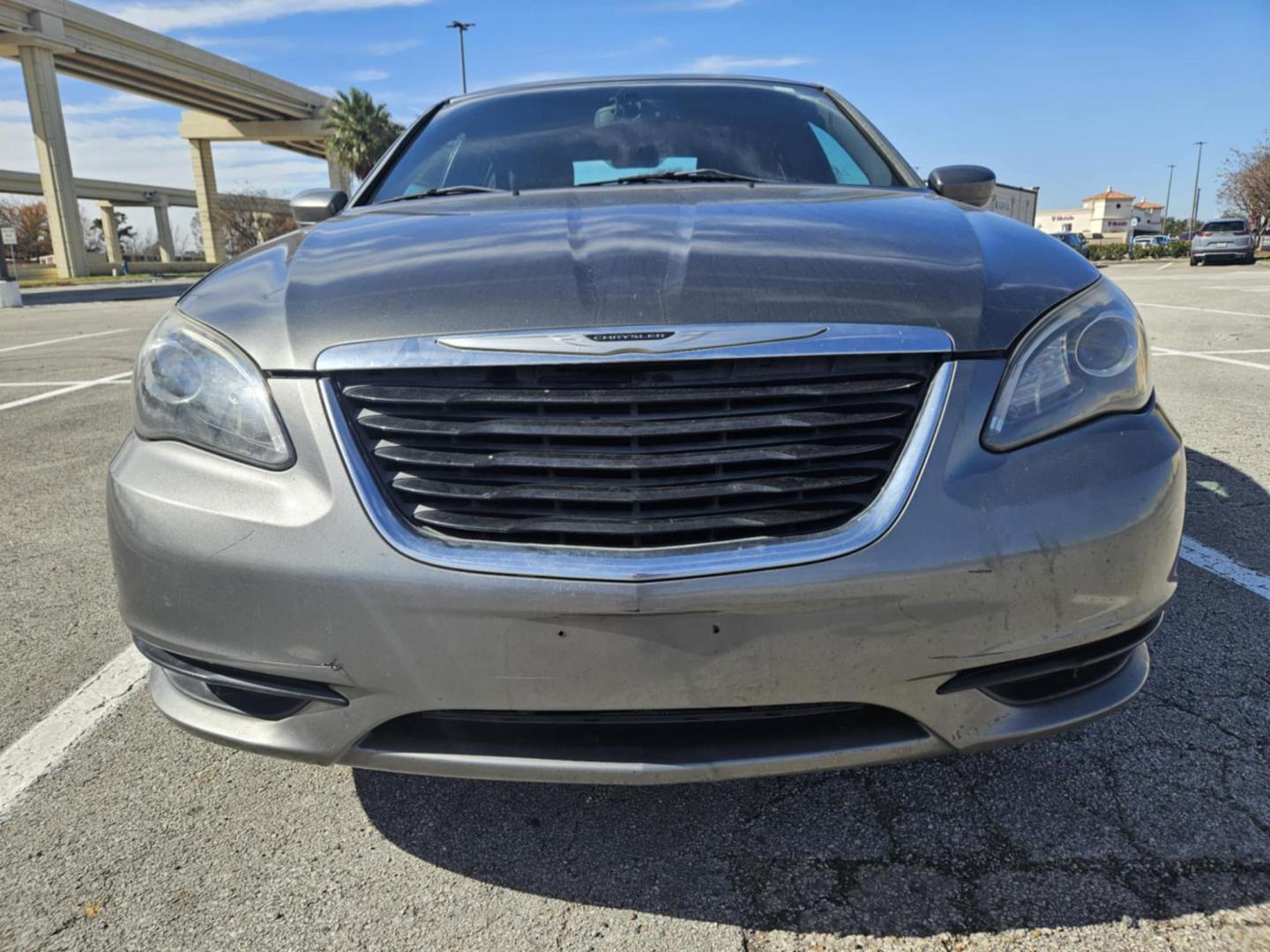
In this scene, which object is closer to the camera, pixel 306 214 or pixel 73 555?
pixel 306 214

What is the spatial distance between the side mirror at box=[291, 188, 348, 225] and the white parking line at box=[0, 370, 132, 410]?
4831mm

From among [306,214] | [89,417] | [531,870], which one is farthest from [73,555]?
[89,417]

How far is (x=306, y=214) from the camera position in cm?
275

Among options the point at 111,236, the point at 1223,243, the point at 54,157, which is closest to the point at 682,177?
the point at 1223,243

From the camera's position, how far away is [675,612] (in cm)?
132

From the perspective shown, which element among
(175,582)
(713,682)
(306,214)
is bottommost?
(713,682)

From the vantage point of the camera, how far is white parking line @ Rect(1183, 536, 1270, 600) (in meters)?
2.76

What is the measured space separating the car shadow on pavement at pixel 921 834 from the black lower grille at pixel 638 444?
679mm

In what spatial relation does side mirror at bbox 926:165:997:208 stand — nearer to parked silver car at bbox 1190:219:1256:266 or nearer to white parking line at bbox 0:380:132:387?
white parking line at bbox 0:380:132:387

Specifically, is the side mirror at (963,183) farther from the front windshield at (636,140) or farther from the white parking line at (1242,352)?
the white parking line at (1242,352)

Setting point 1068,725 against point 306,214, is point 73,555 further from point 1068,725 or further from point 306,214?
point 1068,725

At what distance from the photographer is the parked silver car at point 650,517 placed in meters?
1.35

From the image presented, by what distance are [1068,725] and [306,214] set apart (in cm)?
244

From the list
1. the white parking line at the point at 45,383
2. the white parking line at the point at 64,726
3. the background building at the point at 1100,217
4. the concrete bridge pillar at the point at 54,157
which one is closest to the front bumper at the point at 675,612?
the white parking line at the point at 64,726
